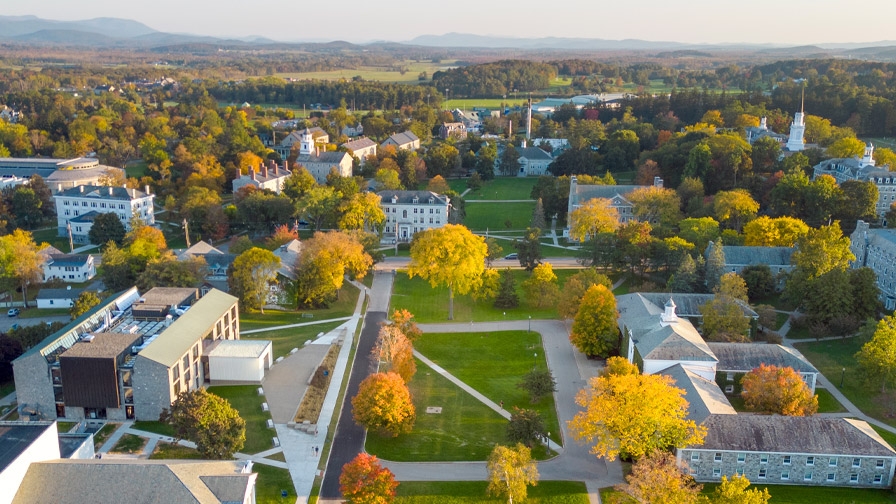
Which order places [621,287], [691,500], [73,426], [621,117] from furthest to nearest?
[621,117] → [621,287] → [73,426] → [691,500]

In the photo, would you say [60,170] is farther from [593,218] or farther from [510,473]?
[510,473]

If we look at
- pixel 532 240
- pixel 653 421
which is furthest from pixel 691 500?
pixel 532 240

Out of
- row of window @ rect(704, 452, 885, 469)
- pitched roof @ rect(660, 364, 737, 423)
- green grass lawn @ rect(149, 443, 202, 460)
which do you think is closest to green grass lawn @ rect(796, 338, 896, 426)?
row of window @ rect(704, 452, 885, 469)

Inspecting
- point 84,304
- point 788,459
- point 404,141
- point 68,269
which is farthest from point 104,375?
point 404,141

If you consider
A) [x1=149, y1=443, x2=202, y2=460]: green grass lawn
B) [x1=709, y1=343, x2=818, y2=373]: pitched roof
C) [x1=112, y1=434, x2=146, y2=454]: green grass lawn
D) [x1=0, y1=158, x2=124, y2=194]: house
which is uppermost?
[x1=0, y1=158, x2=124, y2=194]: house

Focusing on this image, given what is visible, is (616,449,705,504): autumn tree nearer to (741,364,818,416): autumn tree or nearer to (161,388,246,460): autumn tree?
(741,364,818,416): autumn tree

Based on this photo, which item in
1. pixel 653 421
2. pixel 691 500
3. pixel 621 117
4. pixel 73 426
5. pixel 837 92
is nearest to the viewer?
pixel 691 500

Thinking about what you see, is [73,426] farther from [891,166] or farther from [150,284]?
[891,166]
